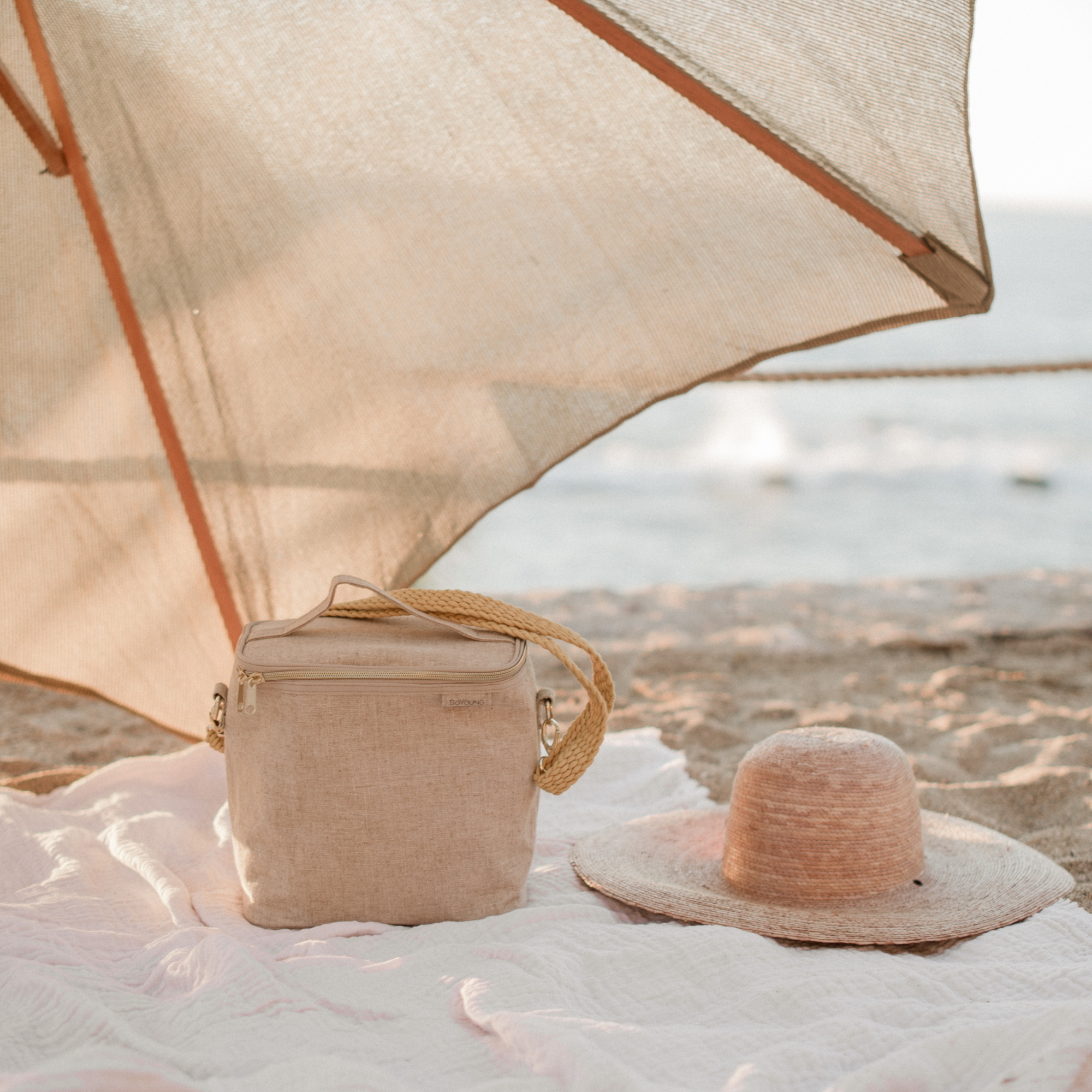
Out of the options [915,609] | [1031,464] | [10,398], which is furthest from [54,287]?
[1031,464]

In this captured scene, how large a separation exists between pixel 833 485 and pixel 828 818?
327 inches

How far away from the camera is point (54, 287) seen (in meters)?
1.55

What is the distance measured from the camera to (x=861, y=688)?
2322mm

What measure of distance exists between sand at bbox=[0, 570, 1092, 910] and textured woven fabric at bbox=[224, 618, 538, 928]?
0.59 m

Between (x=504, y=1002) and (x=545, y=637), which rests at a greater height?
(x=545, y=637)

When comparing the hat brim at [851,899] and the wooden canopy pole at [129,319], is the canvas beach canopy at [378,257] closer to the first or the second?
the wooden canopy pole at [129,319]

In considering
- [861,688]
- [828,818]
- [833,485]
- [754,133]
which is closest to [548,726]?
[828,818]

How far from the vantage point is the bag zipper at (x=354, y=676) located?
1106mm

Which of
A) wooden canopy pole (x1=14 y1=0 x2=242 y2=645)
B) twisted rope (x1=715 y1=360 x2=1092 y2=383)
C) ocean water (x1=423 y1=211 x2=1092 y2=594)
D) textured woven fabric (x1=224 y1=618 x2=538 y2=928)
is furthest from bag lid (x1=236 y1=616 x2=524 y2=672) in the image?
ocean water (x1=423 y1=211 x2=1092 y2=594)

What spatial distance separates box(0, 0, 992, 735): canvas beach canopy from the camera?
110cm

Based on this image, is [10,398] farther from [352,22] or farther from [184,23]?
[352,22]

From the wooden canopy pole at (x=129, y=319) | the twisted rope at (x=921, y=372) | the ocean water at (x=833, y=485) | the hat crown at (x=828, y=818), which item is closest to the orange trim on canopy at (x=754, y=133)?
the hat crown at (x=828, y=818)

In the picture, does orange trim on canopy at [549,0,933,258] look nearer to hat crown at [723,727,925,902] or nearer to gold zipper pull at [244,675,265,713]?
hat crown at [723,727,925,902]

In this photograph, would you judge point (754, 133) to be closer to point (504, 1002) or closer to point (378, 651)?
point (378, 651)
